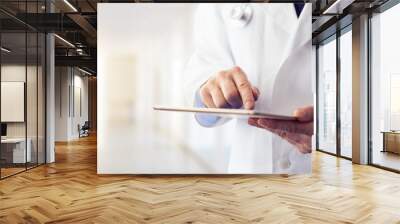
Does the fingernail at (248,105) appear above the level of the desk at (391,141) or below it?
above

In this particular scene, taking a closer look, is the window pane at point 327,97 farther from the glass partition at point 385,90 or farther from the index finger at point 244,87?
the index finger at point 244,87

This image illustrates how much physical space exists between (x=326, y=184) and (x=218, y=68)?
8.07ft

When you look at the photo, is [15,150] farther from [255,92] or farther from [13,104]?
[255,92]

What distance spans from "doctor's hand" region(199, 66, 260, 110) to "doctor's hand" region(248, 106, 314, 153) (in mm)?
390

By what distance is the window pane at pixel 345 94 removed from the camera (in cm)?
858

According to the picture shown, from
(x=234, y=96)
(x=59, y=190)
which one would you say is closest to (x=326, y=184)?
(x=234, y=96)

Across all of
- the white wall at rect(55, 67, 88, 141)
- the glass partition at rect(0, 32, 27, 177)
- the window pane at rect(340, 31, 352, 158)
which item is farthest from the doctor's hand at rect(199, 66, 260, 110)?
the white wall at rect(55, 67, 88, 141)

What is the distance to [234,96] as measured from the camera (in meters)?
6.00

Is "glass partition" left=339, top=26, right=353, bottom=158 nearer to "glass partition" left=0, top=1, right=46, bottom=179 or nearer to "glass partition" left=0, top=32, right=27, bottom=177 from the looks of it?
"glass partition" left=0, top=1, right=46, bottom=179

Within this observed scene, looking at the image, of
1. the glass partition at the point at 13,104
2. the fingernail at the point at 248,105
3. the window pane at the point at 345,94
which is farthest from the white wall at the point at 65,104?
the fingernail at the point at 248,105

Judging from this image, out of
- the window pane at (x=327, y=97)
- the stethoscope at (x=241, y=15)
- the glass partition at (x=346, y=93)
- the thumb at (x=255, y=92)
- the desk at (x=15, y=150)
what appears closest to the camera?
the thumb at (x=255, y=92)

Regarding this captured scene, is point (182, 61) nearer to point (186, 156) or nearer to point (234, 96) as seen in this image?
point (234, 96)

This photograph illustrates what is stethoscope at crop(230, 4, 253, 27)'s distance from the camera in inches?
242

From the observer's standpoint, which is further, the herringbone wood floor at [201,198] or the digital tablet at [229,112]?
the digital tablet at [229,112]
